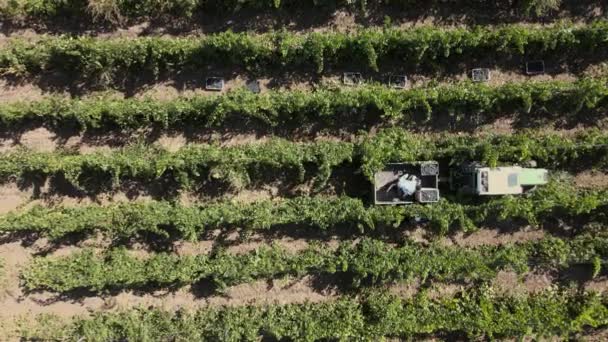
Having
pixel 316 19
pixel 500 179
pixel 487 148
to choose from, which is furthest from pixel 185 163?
pixel 500 179

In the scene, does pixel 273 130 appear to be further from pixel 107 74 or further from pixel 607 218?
pixel 607 218

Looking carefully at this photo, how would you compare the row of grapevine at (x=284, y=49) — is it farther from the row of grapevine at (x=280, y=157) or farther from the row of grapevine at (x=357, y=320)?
the row of grapevine at (x=357, y=320)

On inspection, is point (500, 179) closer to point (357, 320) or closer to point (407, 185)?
point (407, 185)

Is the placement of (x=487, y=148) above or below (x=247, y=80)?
below

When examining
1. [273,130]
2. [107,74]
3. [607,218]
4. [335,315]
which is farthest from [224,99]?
[607,218]

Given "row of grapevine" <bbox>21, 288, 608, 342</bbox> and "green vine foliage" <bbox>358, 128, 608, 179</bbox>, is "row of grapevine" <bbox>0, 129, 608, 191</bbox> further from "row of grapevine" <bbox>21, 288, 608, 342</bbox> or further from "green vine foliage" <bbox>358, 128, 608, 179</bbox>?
"row of grapevine" <bbox>21, 288, 608, 342</bbox>

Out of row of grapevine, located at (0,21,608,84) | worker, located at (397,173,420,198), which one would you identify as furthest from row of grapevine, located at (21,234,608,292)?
row of grapevine, located at (0,21,608,84)
